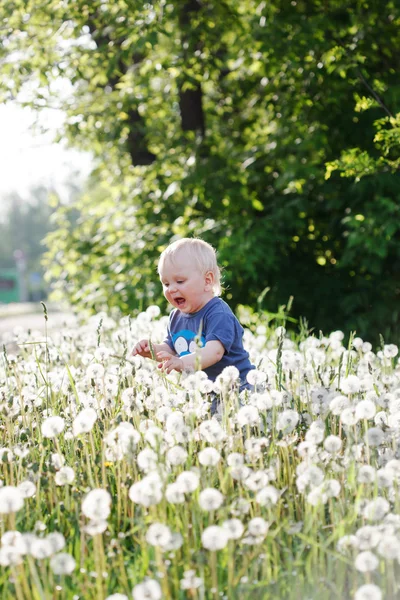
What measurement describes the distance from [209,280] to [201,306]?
15cm

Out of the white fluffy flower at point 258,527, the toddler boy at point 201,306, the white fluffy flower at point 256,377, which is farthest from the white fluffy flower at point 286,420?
the toddler boy at point 201,306

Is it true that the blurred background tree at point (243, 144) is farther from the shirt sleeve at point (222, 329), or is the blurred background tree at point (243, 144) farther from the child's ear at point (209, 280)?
the shirt sleeve at point (222, 329)

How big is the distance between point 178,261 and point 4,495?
6.99ft

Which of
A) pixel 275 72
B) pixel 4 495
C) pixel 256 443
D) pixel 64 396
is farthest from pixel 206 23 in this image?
pixel 4 495

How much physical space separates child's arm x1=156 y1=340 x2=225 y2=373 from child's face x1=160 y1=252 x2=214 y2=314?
0.31 metres

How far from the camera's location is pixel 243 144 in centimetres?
905

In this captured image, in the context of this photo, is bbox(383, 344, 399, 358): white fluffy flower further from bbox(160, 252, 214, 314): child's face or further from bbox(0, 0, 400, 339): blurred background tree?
bbox(0, 0, 400, 339): blurred background tree

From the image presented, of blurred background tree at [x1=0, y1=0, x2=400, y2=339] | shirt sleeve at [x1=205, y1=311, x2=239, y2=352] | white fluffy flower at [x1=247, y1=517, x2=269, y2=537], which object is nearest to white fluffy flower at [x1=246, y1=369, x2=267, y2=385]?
shirt sleeve at [x1=205, y1=311, x2=239, y2=352]

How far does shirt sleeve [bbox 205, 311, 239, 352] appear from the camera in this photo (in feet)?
12.5

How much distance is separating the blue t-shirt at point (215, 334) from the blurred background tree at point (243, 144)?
274 cm

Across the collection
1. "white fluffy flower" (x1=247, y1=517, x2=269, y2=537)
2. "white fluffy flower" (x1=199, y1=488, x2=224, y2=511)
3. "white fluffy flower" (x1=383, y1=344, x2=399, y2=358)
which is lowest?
"white fluffy flower" (x1=247, y1=517, x2=269, y2=537)

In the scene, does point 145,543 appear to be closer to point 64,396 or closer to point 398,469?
point 398,469

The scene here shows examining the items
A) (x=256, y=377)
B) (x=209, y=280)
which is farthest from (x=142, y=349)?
(x=256, y=377)

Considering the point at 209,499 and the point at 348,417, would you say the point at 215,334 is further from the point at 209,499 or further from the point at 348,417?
the point at 209,499
